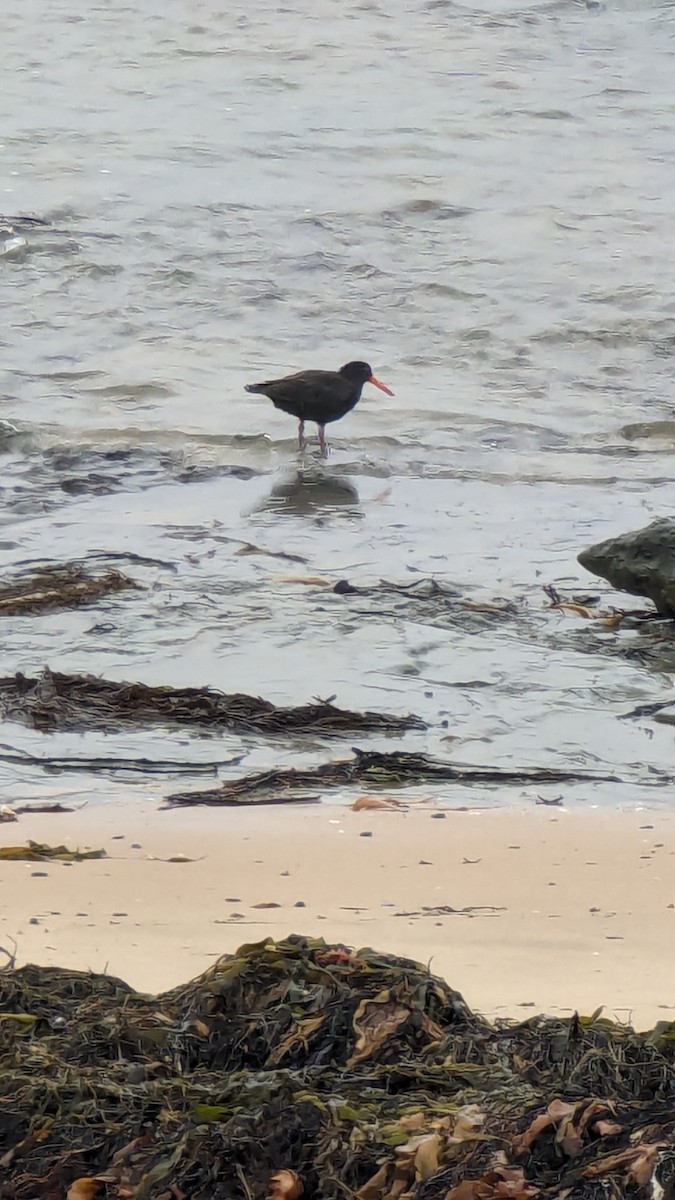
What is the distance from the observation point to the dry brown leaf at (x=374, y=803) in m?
4.36

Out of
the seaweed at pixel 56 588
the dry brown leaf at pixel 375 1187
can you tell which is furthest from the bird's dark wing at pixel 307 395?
the dry brown leaf at pixel 375 1187

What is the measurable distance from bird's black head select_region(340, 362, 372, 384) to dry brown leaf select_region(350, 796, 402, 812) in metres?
5.10

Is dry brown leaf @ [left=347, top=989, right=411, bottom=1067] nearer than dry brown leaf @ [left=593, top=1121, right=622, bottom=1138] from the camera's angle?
No

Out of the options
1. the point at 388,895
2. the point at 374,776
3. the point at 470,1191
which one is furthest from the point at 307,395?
the point at 470,1191

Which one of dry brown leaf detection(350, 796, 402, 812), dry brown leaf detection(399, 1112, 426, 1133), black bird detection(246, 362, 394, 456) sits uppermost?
dry brown leaf detection(399, 1112, 426, 1133)


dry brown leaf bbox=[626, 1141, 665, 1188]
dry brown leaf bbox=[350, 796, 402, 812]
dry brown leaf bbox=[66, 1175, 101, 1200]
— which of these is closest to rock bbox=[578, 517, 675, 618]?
dry brown leaf bbox=[350, 796, 402, 812]

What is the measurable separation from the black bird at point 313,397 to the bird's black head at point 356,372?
0.42ft

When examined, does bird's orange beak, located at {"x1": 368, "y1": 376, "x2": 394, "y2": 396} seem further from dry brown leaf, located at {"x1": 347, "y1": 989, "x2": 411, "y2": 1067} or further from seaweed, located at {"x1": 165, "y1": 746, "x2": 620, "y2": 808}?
dry brown leaf, located at {"x1": 347, "y1": 989, "x2": 411, "y2": 1067}

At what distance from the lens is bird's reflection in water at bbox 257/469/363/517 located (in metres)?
7.61

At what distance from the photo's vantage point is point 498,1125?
2.37 m

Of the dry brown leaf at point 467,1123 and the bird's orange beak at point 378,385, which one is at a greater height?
the dry brown leaf at point 467,1123

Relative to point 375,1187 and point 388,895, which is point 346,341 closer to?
point 388,895

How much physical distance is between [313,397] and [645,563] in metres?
3.30

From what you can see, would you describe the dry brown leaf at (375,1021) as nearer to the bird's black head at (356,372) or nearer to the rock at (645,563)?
the rock at (645,563)
